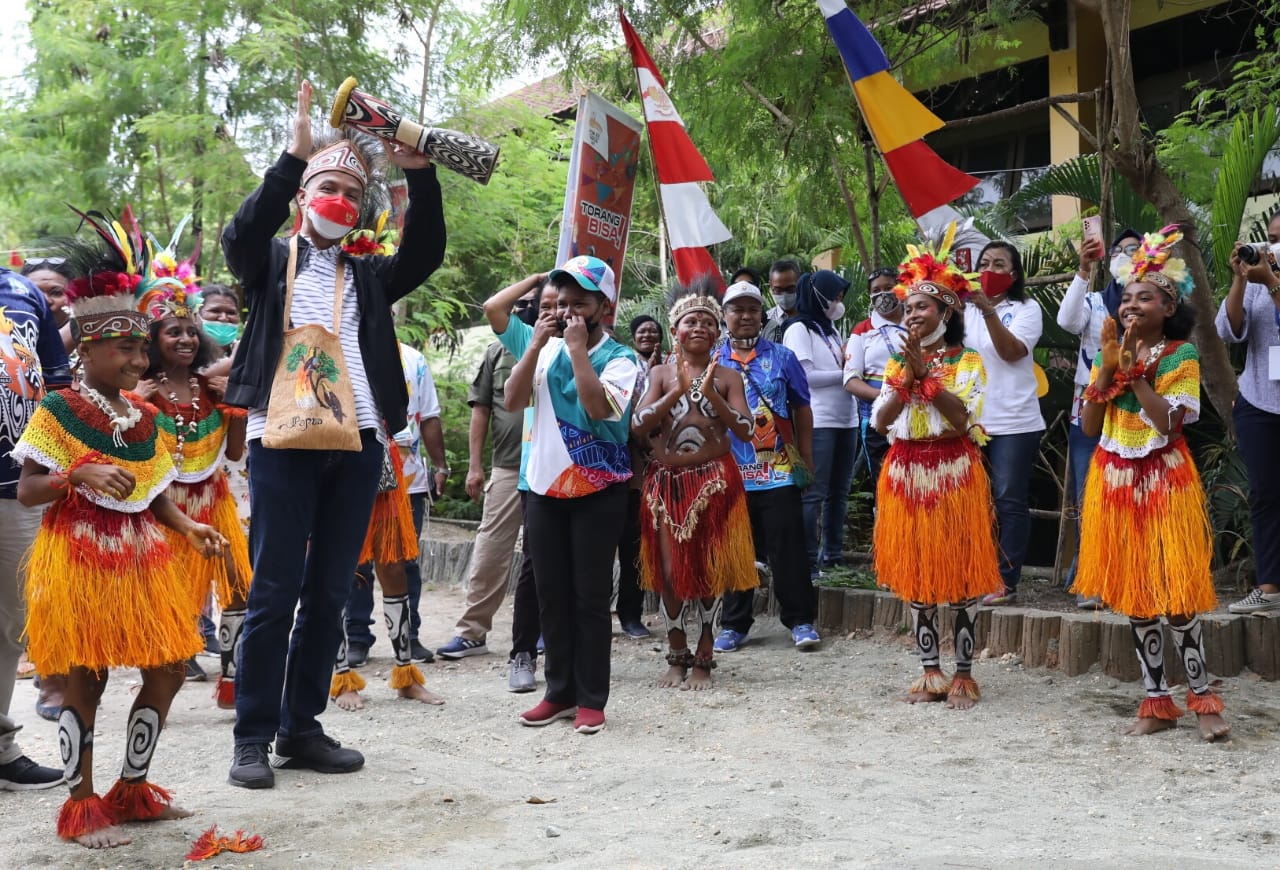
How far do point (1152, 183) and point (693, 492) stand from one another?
2632 mm

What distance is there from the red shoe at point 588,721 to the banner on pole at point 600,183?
207cm

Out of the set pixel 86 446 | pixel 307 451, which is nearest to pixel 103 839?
pixel 86 446

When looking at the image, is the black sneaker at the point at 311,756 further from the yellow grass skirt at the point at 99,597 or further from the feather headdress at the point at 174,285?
the feather headdress at the point at 174,285

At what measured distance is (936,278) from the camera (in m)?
5.11

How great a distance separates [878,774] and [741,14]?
195 inches

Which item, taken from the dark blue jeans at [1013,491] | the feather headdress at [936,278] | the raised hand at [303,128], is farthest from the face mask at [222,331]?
the dark blue jeans at [1013,491]

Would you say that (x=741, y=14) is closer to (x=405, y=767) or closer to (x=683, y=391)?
(x=683, y=391)

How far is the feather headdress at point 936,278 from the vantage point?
5.09 meters

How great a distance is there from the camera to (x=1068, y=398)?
A: 699cm

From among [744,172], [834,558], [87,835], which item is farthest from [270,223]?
[744,172]

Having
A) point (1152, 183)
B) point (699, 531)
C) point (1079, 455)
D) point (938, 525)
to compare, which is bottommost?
point (699, 531)

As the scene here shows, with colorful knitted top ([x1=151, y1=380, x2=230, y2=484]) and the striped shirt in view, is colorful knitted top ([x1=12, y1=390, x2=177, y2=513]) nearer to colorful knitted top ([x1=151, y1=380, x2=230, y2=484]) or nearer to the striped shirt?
the striped shirt

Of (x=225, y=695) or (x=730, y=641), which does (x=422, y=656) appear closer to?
(x=225, y=695)

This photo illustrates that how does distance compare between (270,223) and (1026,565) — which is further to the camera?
(1026,565)
